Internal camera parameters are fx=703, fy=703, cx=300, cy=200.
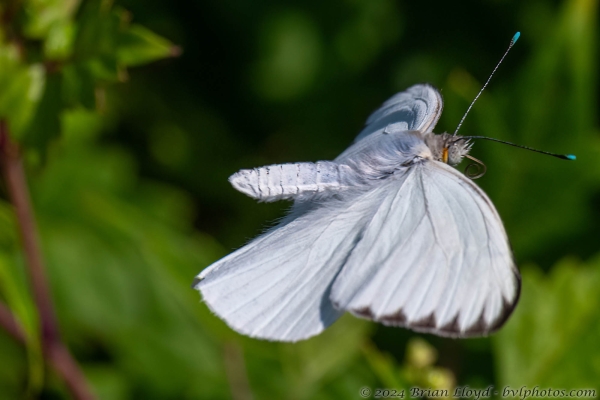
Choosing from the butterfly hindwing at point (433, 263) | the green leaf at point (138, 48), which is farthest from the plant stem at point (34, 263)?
the butterfly hindwing at point (433, 263)

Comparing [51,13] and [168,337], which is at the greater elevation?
[51,13]

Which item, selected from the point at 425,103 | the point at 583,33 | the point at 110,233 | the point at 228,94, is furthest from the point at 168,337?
the point at 583,33

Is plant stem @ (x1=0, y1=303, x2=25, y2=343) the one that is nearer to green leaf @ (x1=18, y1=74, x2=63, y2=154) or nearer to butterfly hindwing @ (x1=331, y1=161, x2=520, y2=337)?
green leaf @ (x1=18, y1=74, x2=63, y2=154)

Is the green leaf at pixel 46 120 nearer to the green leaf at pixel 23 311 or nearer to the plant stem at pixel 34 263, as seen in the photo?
the plant stem at pixel 34 263

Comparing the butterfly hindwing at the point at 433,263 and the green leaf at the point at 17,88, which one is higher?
the green leaf at the point at 17,88

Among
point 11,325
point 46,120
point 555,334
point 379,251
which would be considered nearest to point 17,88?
point 46,120

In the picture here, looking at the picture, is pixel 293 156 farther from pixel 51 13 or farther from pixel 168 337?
pixel 51 13

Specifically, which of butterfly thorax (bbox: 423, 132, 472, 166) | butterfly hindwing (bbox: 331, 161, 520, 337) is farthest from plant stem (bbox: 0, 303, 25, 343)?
butterfly thorax (bbox: 423, 132, 472, 166)
